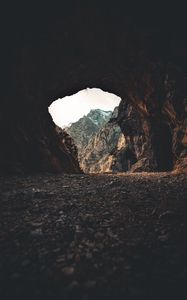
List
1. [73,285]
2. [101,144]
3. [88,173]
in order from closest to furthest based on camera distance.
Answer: [73,285] < [88,173] < [101,144]

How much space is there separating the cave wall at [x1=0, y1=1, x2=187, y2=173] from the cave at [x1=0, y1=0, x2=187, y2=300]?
2.3 inches

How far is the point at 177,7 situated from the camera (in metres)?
14.3

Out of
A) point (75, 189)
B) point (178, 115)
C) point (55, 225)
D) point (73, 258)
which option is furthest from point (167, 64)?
point (73, 258)

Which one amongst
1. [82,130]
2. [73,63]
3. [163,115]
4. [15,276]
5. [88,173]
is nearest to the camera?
[15,276]

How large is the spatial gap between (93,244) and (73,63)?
14.3m

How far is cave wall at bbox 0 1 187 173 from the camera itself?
542 inches

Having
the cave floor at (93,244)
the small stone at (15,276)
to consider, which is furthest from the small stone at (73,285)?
the small stone at (15,276)

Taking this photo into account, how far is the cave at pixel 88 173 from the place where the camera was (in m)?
5.25

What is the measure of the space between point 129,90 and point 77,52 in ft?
20.2

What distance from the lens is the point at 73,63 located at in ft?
60.1

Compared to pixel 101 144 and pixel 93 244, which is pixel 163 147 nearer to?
pixel 93 244

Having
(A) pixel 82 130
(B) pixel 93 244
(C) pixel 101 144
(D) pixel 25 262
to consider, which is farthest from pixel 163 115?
(A) pixel 82 130

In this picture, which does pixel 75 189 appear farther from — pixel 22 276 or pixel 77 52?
pixel 77 52

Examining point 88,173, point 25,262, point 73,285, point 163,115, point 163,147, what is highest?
point 163,115
